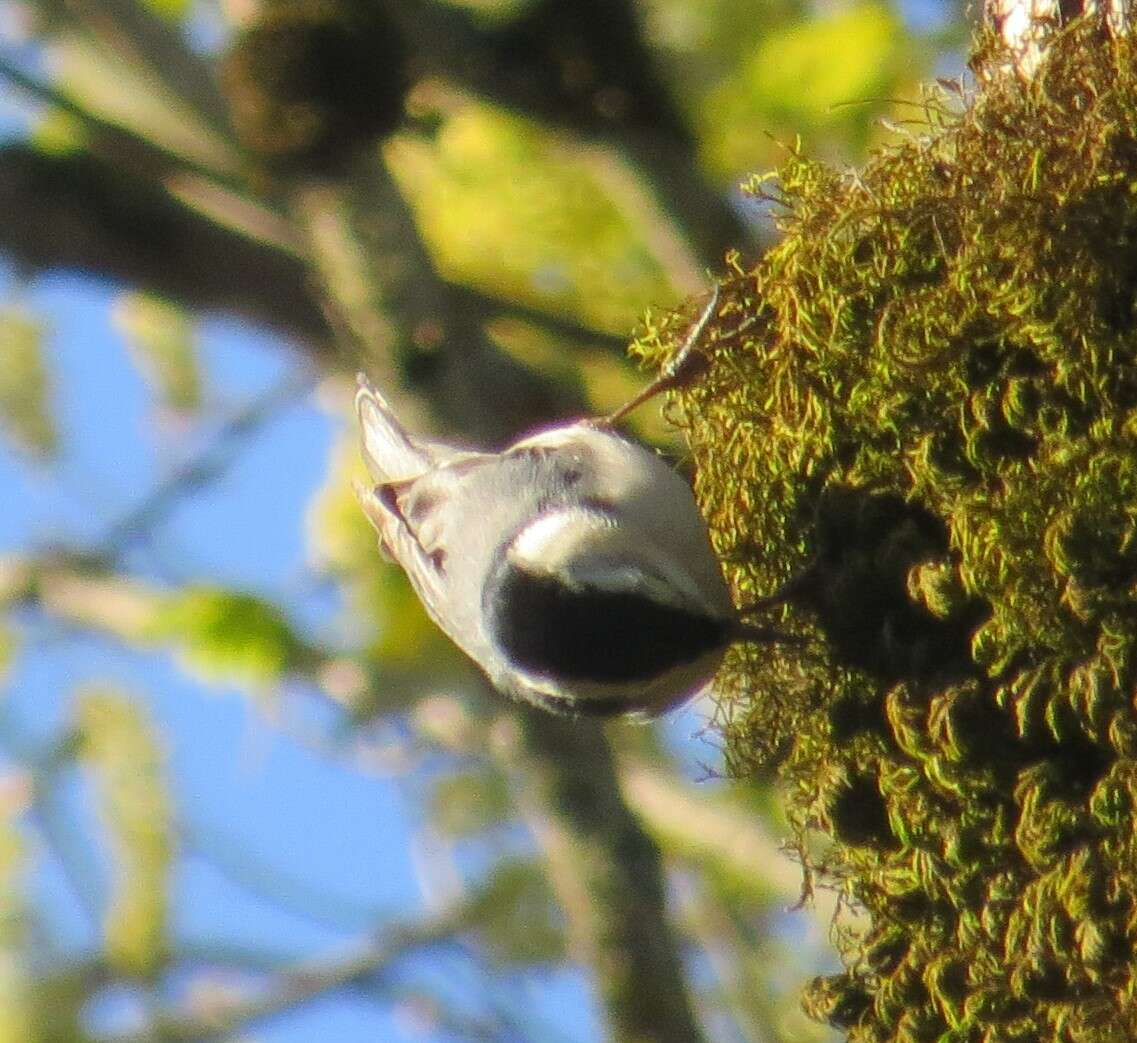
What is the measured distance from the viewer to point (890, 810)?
2150 millimetres

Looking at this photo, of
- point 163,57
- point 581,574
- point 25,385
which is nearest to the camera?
point 581,574

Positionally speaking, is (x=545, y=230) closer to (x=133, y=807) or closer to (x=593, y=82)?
(x=593, y=82)

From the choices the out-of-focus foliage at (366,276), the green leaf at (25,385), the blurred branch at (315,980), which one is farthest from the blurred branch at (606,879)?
the green leaf at (25,385)

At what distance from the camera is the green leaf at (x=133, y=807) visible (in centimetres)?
441

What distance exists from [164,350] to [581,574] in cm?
361

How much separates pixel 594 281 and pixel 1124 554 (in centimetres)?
343

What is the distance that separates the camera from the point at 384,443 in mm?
3607

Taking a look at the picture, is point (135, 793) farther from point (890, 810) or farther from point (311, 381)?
point (890, 810)

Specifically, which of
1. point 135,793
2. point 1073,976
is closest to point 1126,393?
point 1073,976

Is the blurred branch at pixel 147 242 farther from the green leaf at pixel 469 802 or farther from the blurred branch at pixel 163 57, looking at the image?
the green leaf at pixel 469 802

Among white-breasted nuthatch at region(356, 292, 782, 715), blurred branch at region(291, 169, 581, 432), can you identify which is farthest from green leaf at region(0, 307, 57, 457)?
white-breasted nuthatch at region(356, 292, 782, 715)

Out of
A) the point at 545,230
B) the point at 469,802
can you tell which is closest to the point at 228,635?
→ the point at 545,230

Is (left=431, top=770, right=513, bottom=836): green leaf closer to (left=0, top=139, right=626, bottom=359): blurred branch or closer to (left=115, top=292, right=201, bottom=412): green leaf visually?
(left=115, top=292, right=201, bottom=412): green leaf

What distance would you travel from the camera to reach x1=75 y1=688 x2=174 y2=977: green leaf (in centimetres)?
441
